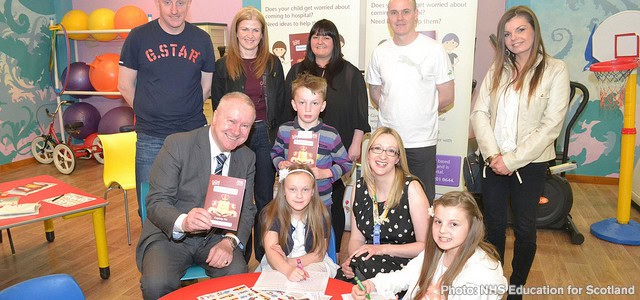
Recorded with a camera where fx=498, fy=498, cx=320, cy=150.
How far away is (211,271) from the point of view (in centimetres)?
278

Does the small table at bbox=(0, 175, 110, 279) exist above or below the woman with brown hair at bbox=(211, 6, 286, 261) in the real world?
below

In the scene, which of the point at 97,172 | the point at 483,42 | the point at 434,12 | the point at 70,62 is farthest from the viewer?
the point at 70,62

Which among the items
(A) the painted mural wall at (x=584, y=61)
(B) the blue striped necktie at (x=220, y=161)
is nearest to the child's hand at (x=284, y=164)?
(B) the blue striped necktie at (x=220, y=161)

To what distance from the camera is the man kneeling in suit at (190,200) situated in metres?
2.62

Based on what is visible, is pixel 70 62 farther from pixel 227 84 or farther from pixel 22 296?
pixel 22 296

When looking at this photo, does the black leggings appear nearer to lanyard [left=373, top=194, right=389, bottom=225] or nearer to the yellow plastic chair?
lanyard [left=373, top=194, right=389, bottom=225]

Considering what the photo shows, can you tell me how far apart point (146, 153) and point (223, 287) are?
159 cm

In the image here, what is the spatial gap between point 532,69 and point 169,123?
2331mm

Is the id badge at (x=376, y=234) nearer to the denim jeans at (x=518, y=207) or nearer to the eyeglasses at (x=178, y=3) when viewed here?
the denim jeans at (x=518, y=207)

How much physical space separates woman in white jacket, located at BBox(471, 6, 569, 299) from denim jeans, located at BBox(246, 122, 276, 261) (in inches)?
57.1

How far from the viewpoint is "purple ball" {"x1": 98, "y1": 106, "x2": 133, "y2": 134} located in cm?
760

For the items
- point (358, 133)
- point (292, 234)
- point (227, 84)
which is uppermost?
point (227, 84)

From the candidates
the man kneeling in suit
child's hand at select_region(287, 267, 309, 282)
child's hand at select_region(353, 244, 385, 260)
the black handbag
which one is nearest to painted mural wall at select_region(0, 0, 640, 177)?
the black handbag

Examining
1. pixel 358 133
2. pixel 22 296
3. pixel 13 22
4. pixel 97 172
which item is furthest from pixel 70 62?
pixel 22 296
